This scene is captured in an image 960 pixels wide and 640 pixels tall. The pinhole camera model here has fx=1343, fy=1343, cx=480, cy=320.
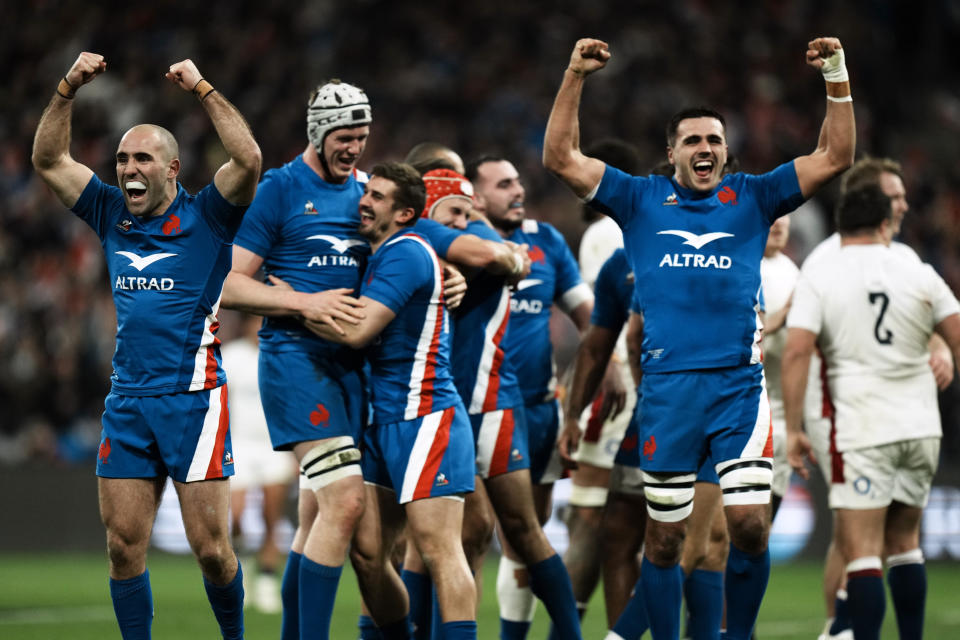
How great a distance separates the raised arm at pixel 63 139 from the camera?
6059 millimetres

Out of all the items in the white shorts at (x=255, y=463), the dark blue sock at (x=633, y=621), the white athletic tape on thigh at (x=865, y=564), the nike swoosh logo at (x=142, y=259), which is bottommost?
the white shorts at (x=255, y=463)

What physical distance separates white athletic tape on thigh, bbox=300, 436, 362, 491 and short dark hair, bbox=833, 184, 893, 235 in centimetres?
313

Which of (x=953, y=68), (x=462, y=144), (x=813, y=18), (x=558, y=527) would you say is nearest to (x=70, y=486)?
(x=558, y=527)

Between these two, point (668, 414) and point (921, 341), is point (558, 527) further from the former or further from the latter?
point (668, 414)

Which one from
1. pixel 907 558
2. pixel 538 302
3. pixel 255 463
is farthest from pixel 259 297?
pixel 255 463

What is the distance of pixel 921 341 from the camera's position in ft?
24.7

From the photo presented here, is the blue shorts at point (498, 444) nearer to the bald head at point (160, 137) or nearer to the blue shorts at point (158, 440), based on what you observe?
the blue shorts at point (158, 440)

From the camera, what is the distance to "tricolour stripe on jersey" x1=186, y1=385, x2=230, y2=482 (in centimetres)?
618

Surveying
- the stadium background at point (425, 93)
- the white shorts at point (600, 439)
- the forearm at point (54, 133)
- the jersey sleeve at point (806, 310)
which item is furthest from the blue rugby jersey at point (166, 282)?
the stadium background at point (425, 93)

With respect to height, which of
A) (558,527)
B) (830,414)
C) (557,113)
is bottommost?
(558,527)

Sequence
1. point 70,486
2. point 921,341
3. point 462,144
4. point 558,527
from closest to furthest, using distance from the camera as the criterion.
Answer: point 921,341
point 558,527
point 70,486
point 462,144

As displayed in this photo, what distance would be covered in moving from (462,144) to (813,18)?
5975mm

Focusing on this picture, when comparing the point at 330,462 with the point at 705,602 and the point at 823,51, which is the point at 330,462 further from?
the point at 823,51

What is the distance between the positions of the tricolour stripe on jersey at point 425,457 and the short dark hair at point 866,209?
2789 millimetres
